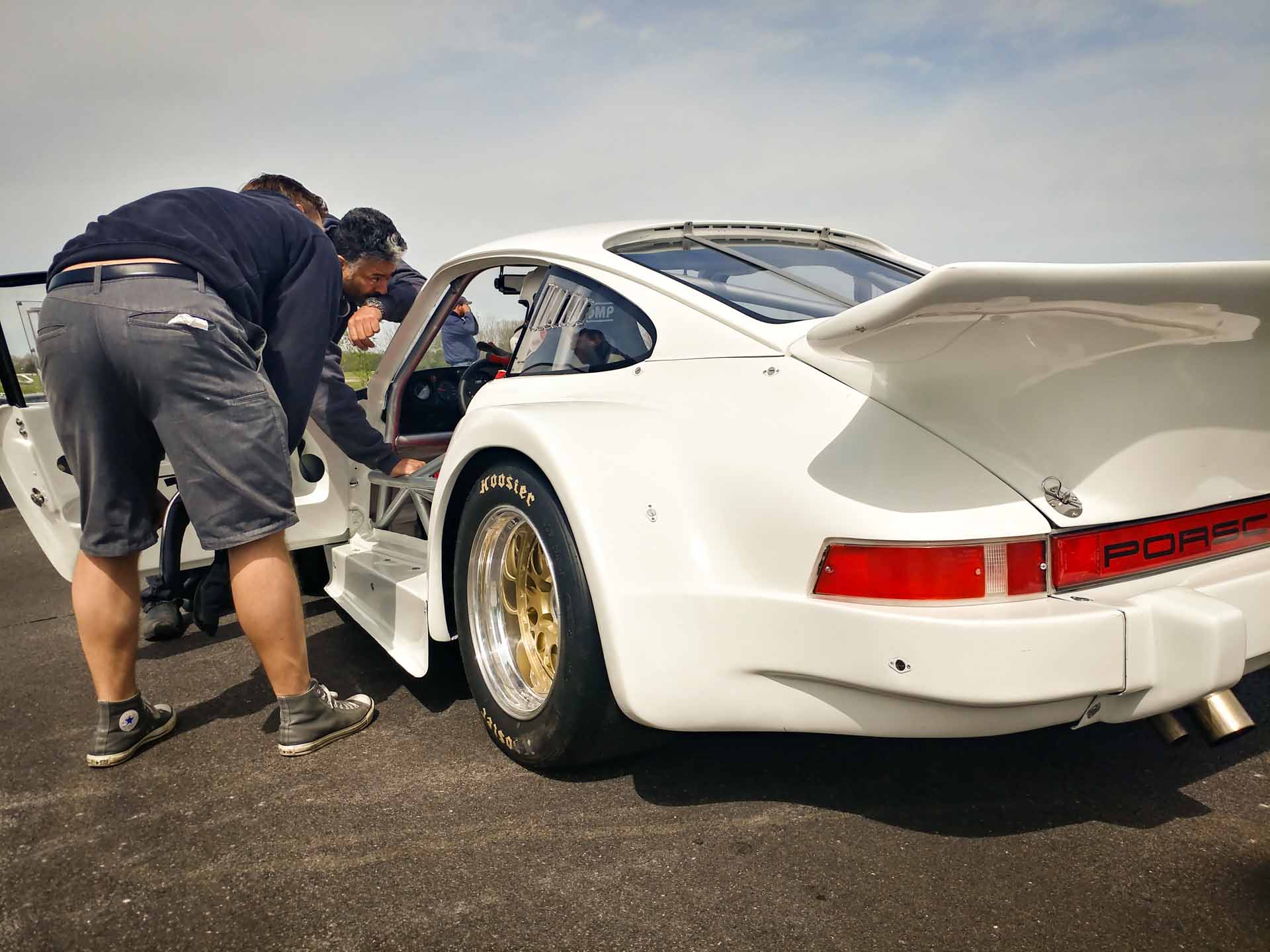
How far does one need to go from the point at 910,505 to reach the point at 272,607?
5.82 ft

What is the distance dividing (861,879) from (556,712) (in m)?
0.74

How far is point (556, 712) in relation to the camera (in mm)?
2076

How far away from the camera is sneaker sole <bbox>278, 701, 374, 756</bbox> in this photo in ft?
8.22

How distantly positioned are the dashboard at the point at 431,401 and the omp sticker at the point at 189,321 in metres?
1.26

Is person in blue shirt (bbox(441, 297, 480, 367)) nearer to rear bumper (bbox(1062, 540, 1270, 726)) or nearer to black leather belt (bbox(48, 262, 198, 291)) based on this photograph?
black leather belt (bbox(48, 262, 198, 291))

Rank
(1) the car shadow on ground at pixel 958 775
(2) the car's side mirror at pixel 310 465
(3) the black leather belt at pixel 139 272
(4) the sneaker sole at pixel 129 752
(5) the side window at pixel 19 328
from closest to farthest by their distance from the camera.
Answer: (1) the car shadow on ground at pixel 958 775, (3) the black leather belt at pixel 139 272, (4) the sneaker sole at pixel 129 752, (2) the car's side mirror at pixel 310 465, (5) the side window at pixel 19 328

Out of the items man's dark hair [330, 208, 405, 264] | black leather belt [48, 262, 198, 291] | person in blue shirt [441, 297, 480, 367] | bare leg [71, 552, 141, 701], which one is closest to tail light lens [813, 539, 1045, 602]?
black leather belt [48, 262, 198, 291]

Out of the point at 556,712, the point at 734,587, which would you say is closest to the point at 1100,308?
the point at 734,587

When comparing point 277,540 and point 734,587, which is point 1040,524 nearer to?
point 734,587

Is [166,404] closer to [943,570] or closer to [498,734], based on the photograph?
[498,734]

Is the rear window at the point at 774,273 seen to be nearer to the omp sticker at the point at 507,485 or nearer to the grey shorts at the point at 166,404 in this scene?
the omp sticker at the point at 507,485

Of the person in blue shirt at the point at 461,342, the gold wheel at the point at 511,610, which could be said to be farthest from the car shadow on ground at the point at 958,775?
the person in blue shirt at the point at 461,342

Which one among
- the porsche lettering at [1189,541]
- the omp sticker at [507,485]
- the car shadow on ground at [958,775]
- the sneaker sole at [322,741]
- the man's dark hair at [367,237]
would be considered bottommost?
the car shadow on ground at [958,775]

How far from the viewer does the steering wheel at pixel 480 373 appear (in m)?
3.43
